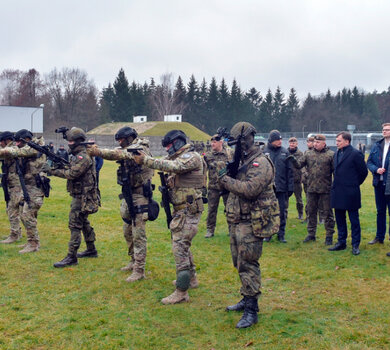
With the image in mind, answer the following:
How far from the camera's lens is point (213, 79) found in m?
86.8

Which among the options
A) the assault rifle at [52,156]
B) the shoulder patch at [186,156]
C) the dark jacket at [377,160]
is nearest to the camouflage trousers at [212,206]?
the dark jacket at [377,160]

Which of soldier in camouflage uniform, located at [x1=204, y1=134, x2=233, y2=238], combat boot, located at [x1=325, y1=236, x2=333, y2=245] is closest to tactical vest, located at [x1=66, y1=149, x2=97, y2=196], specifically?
soldier in camouflage uniform, located at [x1=204, y1=134, x2=233, y2=238]

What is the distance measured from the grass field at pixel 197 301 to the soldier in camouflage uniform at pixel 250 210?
0.51 meters

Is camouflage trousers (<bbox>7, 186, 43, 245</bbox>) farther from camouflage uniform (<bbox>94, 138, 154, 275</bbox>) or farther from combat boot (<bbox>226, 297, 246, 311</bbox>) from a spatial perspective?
combat boot (<bbox>226, 297, 246, 311</bbox>)

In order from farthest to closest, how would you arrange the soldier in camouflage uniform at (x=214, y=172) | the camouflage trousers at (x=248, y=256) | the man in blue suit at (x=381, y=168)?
1. the soldier in camouflage uniform at (x=214, y=172)
2. the man in blue suit at (x=381, y=168)
3. the camouflage trousers at (x=248, y=256)

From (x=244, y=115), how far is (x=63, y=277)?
81887 mm

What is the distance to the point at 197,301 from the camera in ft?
19.5

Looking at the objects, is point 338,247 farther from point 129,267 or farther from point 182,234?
point 129,267

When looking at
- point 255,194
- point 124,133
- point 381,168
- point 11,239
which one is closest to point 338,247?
point 381,168

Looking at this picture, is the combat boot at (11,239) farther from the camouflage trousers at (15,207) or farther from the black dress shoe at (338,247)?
the black dress shoe at (338,247)

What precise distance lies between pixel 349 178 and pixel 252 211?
3.91m

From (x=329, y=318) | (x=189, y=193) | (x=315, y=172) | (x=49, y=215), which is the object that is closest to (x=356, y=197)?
(x=315, y=172)

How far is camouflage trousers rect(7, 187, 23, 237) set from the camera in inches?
348

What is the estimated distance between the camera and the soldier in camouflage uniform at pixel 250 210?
4836mm
